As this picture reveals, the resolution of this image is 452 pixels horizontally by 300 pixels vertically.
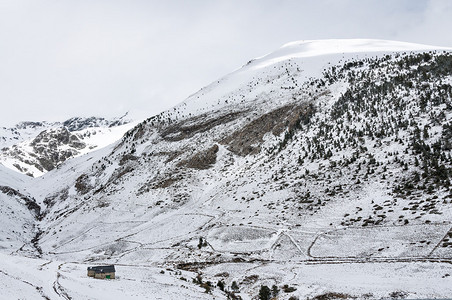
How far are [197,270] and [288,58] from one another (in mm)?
86468

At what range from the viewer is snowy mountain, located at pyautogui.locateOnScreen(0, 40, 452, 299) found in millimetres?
24469

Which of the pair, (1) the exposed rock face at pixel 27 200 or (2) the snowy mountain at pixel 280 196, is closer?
(2) the snowy mountain at pixel 280 196

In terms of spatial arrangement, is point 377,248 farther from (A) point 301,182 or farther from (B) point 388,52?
(B) point 388,52

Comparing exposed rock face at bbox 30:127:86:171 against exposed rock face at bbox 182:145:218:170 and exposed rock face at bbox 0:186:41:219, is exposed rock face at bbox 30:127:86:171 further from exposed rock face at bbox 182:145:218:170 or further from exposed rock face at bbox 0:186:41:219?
exposed rock face at bbox 182:145:218:170

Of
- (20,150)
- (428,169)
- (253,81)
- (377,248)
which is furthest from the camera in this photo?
(20,150)

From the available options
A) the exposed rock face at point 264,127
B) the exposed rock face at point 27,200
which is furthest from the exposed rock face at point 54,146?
the exposed rock face at point 264,127

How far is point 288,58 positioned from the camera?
10431 cm

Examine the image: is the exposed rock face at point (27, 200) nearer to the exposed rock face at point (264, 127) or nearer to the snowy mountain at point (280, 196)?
the snowy mountain at point (280, 196)

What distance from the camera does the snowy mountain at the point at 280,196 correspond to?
24469 mm

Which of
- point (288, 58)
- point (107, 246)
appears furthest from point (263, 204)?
point (288, 58)

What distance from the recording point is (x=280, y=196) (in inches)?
1779

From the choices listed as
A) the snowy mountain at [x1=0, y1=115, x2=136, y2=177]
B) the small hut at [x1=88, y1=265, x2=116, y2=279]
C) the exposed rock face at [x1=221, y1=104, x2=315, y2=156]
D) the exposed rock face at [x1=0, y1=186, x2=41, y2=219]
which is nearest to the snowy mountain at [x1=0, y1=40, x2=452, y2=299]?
the exposed rock face at [x1=221, y1=104, x2=315, y2=156]

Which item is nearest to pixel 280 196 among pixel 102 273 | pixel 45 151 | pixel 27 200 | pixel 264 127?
pixel 102 273

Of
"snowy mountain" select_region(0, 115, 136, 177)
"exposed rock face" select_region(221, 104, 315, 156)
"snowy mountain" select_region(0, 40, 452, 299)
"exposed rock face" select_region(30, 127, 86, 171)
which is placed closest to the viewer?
"snowy mountain" select_region(0, 40, 452, 299)
